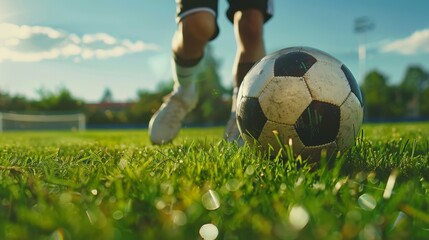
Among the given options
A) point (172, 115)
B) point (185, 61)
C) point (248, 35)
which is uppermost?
point (248, 35)

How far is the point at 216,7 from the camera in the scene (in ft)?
12.3

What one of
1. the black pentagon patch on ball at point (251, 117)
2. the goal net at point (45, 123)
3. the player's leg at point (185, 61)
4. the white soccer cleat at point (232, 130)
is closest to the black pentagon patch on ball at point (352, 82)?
the black pentagon patch on ball at point (251, 117)

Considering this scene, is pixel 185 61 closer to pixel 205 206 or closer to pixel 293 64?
pixel 293 64

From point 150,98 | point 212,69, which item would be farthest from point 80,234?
point 150,98

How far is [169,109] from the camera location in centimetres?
456

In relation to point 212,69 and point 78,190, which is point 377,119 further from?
point 78,190

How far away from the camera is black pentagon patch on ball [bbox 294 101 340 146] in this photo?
2.22 metres

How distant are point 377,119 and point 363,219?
6338 centimetres

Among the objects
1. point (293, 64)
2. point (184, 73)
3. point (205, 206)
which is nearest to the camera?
point (205, 206)

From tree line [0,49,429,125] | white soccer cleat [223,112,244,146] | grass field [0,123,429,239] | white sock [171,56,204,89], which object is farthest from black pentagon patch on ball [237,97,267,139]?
tree line [0,49,429,125]

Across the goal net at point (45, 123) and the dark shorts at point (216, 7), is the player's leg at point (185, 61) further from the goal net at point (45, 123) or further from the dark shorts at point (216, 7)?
the goal net at point (45, 123)

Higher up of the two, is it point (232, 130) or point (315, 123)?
point (315, 123)

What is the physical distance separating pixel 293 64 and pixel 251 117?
337 millimetres

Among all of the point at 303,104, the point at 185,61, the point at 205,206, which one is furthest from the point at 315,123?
the point at 185,61
